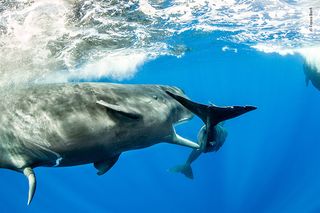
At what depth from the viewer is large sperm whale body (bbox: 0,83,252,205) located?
4930 mm

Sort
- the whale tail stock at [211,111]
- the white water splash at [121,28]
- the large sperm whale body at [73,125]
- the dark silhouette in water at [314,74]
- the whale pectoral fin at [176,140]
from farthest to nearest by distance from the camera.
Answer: the dark silhouette in water at [314,74], the white water splash at [121,28], the whale pectoral fin at [176,140], the large sperm whale body at [73,125], the whale tail stock at [211,111]

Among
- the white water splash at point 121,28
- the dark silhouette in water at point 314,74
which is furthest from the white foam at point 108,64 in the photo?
the dark silhouette in water at point 314,74

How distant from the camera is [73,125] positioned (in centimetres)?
496

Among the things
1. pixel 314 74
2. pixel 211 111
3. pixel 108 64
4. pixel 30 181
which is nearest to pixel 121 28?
pixel 314 74

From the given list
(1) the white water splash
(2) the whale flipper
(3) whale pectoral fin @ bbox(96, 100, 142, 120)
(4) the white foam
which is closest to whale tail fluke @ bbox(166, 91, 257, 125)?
(3) whale pectoral fin @ bbox(96, 100, 142, 120)

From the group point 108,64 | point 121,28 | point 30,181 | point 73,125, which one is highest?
point 73,125

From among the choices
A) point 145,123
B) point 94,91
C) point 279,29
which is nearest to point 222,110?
point 145,123

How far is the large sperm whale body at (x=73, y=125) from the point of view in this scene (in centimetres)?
493

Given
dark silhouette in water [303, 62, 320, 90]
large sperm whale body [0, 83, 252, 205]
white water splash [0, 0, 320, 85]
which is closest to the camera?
large sperm whale body [0, 83, 252, 205]

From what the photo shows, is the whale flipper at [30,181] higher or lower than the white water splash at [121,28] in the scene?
higher

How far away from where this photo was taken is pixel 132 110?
17.2ft

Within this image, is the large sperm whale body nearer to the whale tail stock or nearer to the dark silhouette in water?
the whale tail stock

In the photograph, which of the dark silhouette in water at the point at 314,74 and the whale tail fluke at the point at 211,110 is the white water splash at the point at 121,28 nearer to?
the dark silhouette in water at the point at 314,74

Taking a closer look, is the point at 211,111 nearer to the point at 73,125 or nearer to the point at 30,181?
the point at 73,125
